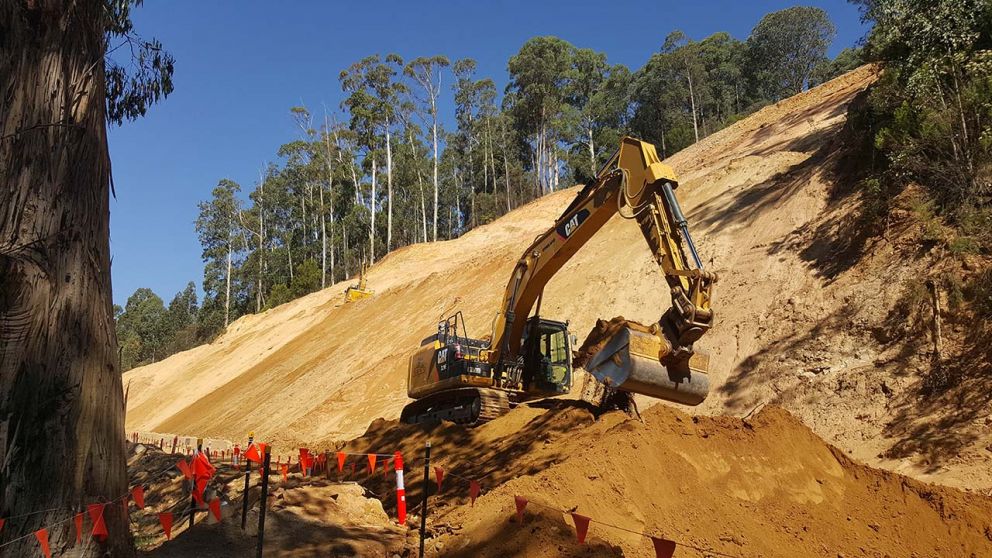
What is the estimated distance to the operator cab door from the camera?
12711 mm

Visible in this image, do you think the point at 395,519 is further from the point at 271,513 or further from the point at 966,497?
the point at 966,497

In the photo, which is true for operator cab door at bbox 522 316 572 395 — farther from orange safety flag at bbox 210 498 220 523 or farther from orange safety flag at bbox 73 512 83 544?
orange safety flag at bbox 73 512 83 544

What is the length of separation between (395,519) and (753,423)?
5087 millimetres

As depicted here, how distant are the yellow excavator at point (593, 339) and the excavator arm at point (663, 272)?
1 centimetres

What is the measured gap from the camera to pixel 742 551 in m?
6.94

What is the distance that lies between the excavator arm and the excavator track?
5.59 ft

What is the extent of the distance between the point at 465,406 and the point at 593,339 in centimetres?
320

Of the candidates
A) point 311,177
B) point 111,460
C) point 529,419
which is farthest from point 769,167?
point 311,177

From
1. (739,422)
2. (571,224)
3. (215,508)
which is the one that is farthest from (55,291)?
(739,422)

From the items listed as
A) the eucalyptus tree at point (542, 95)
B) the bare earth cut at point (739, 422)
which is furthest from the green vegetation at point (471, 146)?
the bare earth cut at point (739, 422)

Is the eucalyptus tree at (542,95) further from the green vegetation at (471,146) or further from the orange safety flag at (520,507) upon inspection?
the orange safety flag at (520,507)

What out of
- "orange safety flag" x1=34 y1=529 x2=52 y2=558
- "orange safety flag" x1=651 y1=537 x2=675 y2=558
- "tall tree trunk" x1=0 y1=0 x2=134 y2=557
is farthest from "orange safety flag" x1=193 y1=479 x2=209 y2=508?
"orange safety flag" x1=651 y1=537 x2=675 y2=558

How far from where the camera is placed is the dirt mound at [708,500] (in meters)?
6.92

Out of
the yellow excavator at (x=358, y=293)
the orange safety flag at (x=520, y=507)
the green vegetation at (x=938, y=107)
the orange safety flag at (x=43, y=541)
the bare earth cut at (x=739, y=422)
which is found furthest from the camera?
the yellow excavator at (x=358, y=293)
